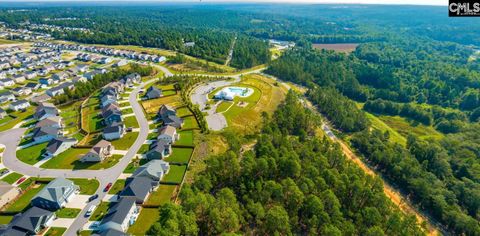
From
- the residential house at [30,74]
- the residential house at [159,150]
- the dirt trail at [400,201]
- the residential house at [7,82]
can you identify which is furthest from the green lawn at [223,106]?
the residential house at [30,74]

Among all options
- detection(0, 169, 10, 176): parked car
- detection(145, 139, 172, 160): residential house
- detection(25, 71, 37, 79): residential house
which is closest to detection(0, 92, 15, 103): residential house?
detection(25, 71, 37, 79): residential house

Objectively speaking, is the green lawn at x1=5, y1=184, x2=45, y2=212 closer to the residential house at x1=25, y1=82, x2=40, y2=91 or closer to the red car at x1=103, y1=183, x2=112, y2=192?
the red car at x1=103, y1=183, x2=112, y2=192

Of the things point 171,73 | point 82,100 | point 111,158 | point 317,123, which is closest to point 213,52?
point 171,73

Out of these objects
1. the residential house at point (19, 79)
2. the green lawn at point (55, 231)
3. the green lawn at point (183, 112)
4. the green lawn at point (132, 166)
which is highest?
the residential house at point (19, 79)

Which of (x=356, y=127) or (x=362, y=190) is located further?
(x=356, y=127)

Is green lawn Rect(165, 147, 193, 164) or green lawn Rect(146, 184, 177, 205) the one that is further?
green lawn Rect(165, 147, 193, 164)

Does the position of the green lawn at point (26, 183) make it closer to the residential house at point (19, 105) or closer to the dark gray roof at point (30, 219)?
the dark gray roof at point (30, 219)

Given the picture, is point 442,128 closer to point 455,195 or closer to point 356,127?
point 356,127
